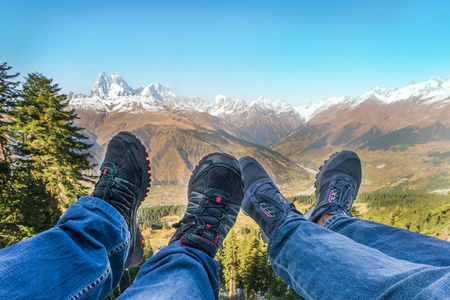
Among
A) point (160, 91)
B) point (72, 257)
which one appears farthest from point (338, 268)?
point (160, 91)

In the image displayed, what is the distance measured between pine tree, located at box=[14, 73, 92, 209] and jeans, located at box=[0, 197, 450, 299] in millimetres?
7305

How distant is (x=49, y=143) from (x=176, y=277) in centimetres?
792

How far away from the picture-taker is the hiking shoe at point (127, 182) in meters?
1.45

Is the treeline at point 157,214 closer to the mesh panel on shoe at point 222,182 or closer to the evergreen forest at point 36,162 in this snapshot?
the evergreen forest at point 36,162

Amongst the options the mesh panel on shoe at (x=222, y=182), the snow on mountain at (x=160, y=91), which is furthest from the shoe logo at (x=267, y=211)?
the snow on mountain at (x=160, y=91)

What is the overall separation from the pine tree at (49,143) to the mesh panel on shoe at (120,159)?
6513 millimetres

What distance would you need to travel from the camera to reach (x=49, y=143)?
250 inches

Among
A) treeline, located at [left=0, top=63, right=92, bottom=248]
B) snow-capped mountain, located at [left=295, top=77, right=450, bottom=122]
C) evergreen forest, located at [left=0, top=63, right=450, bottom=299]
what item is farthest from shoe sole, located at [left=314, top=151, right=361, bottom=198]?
snow-capped mountain, located at [left=295, top=77, right=450, bottom=122]

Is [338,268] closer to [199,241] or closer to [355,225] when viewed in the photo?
[355,225]

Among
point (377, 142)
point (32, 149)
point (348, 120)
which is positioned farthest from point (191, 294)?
point (348, 120)

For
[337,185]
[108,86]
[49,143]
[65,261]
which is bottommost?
[49,143]

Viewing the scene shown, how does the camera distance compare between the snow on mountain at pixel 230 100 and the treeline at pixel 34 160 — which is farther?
the snow on mountain at pixel 230 100

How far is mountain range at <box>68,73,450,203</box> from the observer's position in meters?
32.2

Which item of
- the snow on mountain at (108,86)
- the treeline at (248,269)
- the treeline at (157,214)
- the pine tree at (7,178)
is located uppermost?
the snow on mountain at (108,86)
